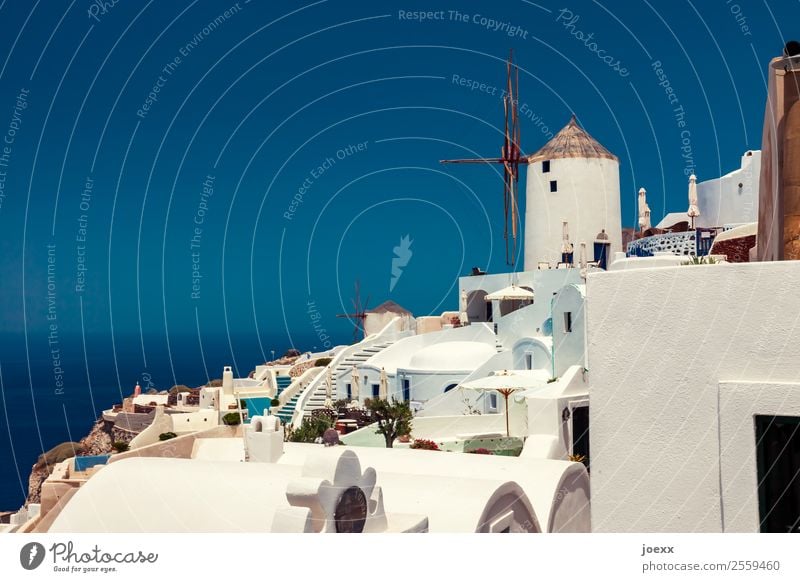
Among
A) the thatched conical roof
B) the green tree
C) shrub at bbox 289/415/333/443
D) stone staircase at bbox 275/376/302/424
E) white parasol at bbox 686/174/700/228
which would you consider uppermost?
the thatched conical roof

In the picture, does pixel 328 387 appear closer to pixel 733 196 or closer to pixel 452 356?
pixel 452 356

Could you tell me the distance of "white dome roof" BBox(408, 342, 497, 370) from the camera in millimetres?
27373

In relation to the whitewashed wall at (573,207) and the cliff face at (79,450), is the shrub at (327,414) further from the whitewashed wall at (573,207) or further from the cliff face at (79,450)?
the cliff face at (79,450)

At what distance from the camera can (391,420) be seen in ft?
64.3

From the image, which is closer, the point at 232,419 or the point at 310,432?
the point at 310,432

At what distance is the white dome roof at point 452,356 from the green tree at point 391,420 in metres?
7.41

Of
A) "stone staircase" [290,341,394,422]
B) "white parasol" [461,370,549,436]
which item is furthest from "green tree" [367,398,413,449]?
"stone staircase" [290,341,394,422]

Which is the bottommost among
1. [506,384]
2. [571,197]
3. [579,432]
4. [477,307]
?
[579,432]

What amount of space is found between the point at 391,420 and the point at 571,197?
1791 centimetres

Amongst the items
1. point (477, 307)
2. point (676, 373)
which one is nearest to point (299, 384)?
point (477, 307)

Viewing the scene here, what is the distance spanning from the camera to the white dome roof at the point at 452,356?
2737cm

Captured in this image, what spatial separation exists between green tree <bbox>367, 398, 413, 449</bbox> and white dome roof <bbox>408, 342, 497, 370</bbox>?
7414mm

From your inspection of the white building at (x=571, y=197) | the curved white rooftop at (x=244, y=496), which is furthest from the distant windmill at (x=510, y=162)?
the curved white rooftop at (x=244, y=496)

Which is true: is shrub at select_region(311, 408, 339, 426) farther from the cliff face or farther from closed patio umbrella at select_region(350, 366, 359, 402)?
the cliff face
